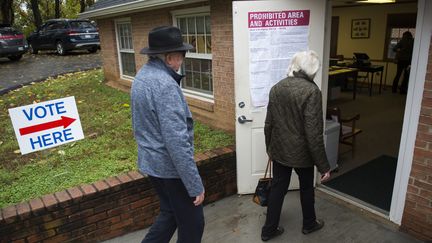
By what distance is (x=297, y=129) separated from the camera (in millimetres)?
2953

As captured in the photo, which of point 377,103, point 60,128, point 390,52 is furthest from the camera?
point 390,52

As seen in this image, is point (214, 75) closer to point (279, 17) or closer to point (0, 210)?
point (279, 17)

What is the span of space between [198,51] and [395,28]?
292 inches

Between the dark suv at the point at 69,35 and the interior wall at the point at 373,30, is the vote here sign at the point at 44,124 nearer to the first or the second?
the interior wall at the point at 373,30

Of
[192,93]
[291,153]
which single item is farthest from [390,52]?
[291,153]

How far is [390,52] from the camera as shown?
419 inches

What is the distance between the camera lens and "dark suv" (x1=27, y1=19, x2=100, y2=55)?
56.3 ft

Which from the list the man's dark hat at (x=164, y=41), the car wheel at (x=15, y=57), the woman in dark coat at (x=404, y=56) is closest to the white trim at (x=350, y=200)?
the man's dark hat at (x=164, y=41)

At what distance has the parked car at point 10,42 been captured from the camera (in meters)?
16.0

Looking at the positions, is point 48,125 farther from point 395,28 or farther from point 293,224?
point 395,28

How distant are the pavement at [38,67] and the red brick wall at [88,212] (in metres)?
8.17

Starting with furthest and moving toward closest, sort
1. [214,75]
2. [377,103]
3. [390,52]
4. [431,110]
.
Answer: [390,52] < [377,103] < [214,75] < [431,110]

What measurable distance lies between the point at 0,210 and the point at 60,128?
37.7 inches

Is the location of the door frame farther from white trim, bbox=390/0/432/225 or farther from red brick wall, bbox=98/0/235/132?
red brick wall, bbox=98/0/235/132
